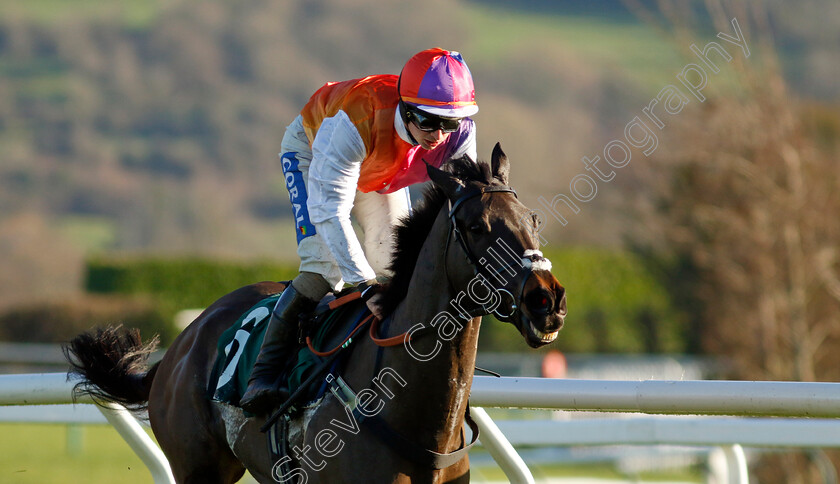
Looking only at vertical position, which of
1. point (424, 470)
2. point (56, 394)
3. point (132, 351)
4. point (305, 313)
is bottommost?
point (56, 394)

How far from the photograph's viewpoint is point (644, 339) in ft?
54.6

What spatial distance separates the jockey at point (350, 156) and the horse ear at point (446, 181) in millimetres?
240

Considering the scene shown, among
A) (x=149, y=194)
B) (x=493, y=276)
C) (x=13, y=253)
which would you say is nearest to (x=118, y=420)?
(x=493, y=276)

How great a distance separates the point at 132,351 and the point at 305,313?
4.06 ft

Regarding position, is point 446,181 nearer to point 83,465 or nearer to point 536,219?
point 536,219

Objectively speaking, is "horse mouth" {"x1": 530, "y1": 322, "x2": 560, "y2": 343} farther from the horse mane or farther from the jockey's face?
the jockey's face

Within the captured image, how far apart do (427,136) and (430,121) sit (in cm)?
8

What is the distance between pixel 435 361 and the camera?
2928 mm

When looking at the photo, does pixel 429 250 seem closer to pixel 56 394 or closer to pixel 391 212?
pixel 391 212

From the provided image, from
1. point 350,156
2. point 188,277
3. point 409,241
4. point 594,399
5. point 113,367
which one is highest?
point 350,156

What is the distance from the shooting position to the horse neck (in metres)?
2.91

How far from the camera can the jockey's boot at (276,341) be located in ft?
11.0

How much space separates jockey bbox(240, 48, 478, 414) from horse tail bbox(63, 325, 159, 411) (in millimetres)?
1005

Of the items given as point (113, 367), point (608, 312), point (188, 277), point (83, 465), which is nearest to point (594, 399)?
point (113, 367)
